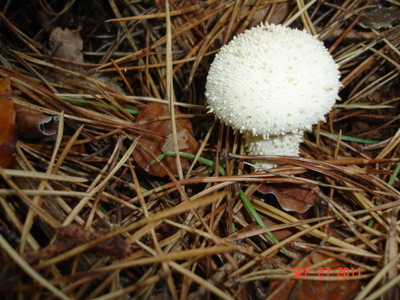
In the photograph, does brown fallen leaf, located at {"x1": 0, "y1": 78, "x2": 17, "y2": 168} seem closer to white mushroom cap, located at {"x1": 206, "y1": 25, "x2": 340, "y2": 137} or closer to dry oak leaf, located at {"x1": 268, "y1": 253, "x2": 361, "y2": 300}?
white mushroom cap, located at {"x1": 206, "y1": 25, "x2": 340, "y2": 137}

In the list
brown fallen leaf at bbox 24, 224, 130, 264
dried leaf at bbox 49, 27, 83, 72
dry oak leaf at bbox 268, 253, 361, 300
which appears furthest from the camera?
dried leaf at bbox 49, 27, 83, 72

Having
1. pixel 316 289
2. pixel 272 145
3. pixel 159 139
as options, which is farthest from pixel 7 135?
pixel 316 289

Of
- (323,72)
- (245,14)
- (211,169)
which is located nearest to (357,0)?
(245,14)

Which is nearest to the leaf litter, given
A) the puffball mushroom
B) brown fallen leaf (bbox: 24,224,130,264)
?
brown fallen leaf (bbox: 24,224,130,264)

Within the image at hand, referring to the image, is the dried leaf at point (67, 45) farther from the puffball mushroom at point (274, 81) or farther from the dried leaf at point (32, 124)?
the puffball mushroom at point (274, 81)

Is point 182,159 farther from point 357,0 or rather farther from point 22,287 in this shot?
point 357,0
